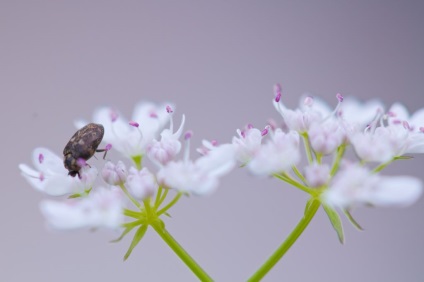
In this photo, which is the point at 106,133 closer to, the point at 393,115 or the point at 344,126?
the point at 344,126

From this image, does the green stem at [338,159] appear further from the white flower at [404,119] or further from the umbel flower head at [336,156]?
the white flower at [404,119]

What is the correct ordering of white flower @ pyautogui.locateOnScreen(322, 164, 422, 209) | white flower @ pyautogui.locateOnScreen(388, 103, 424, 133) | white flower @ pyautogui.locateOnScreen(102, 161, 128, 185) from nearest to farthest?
1. white flower @ pyautogui.locateOnScreen(322, 164, 422, 209)
2. white flower @ pyautogui.locateOnScreen(102, 161, 128, 185)
3. white flower @ pyautogui.locateOnScreen(388, 103, 424, 133)

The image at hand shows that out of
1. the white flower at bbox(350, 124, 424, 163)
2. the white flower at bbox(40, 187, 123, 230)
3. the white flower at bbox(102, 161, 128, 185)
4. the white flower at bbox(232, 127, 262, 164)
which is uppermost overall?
the white flower at bbox(102, 161, 128, 185)

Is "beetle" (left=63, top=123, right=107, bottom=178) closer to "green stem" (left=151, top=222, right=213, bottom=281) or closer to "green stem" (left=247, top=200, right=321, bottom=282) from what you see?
"green stem" (left=151, top=222, right=213, bottom=281)

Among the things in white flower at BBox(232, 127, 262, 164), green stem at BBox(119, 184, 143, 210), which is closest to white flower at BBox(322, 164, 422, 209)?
white flower at BBox(232, 127, 262, 164)

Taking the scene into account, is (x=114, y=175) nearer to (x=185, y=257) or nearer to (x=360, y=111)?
(x=185, y=257)

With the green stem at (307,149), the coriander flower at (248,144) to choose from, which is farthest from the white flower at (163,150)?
the green stem at (307,149)

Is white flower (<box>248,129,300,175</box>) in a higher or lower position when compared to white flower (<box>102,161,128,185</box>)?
lower
